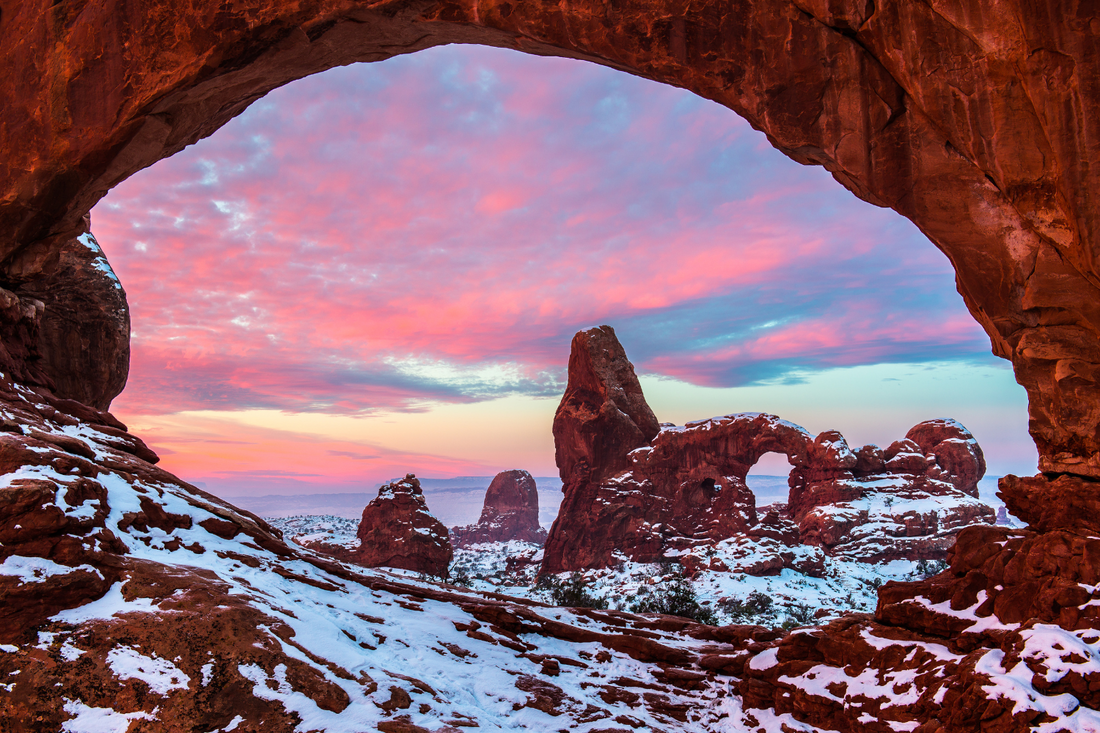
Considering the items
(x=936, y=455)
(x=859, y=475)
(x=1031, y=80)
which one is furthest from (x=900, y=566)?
(x=1031, y=80)

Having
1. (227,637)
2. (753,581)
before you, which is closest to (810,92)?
(227,637)

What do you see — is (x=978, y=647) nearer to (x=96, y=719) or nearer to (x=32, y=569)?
(x=96, y=719)

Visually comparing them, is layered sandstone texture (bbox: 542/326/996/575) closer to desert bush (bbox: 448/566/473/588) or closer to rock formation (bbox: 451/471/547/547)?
desert bush (bbox: 448/566/473/588)

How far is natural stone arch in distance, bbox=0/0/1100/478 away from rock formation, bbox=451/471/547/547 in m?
109

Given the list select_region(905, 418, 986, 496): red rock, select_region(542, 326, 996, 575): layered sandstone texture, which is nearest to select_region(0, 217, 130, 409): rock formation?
select_region(542, 326, 996, 575): layered sandstone texture

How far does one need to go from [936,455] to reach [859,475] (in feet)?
26.1

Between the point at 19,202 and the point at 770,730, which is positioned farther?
the point at 19,202

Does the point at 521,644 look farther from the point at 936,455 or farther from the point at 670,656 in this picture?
the point at 936,455

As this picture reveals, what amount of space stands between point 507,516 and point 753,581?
80103mm

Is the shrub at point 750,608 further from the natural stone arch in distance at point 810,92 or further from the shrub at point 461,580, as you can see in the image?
the natural stone arch in distance at point 810,92

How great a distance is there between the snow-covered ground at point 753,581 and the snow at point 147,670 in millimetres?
30195

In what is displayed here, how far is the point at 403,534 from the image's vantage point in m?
41.7

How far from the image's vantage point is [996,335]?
32.2 feet

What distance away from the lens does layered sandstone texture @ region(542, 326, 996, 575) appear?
5138 centimetres
